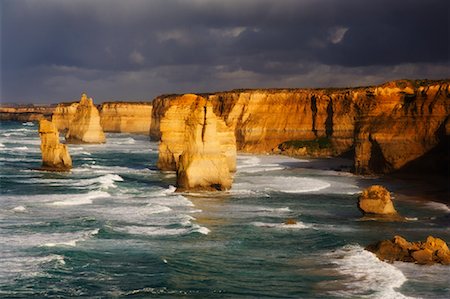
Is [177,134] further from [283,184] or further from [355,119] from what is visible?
[355,119]

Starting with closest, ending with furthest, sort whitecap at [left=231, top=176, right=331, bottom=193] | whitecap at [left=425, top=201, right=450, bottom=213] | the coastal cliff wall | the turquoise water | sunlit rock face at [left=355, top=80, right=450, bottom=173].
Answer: the turquoise water
whitecap at [left=425, top=201, right=450, bottom=213]
whitecap at [left=231, top=176, right=331, bottom=193]
sunlit rock face at [left=355, top=80, right=450, bottom=173]
the coastal cliff wall

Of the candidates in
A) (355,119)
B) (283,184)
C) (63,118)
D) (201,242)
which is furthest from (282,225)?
(63,118)

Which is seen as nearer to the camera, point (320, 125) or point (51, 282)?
point (51, 282)

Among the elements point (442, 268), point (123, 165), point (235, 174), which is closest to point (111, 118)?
point (123, 165)

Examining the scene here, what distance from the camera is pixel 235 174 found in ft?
211

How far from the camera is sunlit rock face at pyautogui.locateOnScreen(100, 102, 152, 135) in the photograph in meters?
183

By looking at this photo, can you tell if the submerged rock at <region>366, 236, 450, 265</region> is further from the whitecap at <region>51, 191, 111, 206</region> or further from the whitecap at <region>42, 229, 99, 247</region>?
the whitecap at <region>51, 191, 111, 206</region>

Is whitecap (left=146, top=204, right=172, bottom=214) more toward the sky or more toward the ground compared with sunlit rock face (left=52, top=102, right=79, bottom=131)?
more toward the ground

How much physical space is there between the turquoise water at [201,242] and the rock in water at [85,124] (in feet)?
195

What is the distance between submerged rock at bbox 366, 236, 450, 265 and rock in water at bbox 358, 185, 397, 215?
8.93m

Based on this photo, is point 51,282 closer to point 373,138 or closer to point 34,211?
point 34,211

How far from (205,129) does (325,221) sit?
14738 millimetres

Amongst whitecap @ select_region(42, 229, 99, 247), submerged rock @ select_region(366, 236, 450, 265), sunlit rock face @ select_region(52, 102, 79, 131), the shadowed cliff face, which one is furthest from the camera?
sunlit rock face @ select_region(52, 102, 79, 131)

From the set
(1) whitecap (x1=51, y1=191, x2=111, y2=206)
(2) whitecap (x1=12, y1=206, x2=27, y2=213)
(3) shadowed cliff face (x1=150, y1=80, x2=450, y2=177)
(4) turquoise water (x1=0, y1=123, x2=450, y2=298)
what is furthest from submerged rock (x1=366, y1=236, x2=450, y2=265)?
(3) shadowed cliff face (x1=150, y1=80, x2=450, y2=177)
